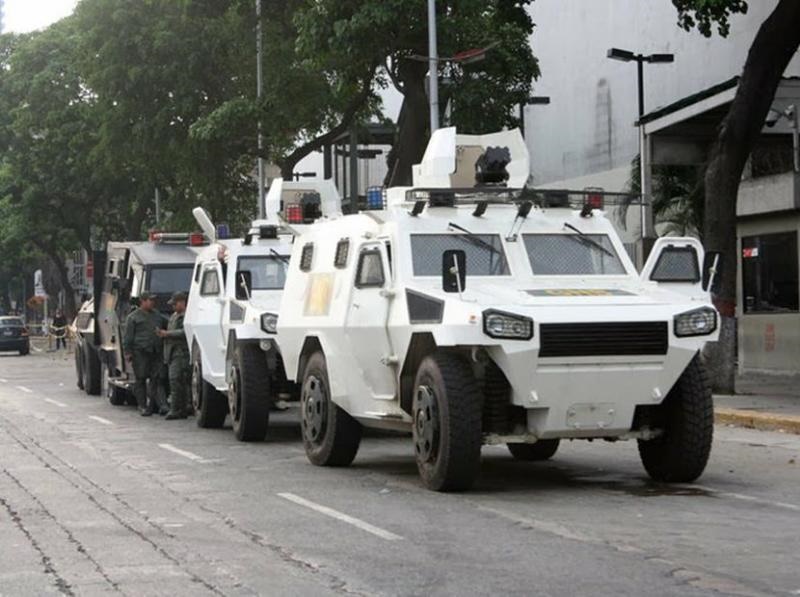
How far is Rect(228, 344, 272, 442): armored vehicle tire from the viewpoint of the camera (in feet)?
56.6

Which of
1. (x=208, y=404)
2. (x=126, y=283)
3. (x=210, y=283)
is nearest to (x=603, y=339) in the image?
(x=208, y=404)

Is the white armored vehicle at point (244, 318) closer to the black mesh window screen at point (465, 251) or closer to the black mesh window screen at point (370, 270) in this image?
the black mesh window screen at point (370, 270)

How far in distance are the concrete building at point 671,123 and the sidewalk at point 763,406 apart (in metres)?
2.99

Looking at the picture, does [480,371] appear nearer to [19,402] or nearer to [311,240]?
[311,240]

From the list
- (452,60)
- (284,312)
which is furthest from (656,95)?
(284,312)

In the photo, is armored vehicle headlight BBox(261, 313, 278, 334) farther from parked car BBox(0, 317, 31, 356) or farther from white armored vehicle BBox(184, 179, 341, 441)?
parked car BBox(0, 317, 31, 356)

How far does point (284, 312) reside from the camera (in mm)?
15812

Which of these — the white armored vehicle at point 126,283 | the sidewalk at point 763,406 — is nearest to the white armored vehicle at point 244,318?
the white armored vehicle at point 126,283

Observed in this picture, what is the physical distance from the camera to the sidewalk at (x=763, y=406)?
19.0m

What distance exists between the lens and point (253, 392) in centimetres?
1727

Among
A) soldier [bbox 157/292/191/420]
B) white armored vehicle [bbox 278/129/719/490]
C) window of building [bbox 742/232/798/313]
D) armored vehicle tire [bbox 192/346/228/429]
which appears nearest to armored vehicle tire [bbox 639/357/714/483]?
white armored vehicle [bbox 278/129/719/490]

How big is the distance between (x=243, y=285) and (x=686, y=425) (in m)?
8.13

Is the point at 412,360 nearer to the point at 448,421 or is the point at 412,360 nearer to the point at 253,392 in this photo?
the point at 448,421

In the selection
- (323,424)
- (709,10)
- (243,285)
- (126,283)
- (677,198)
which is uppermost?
(709,10)
